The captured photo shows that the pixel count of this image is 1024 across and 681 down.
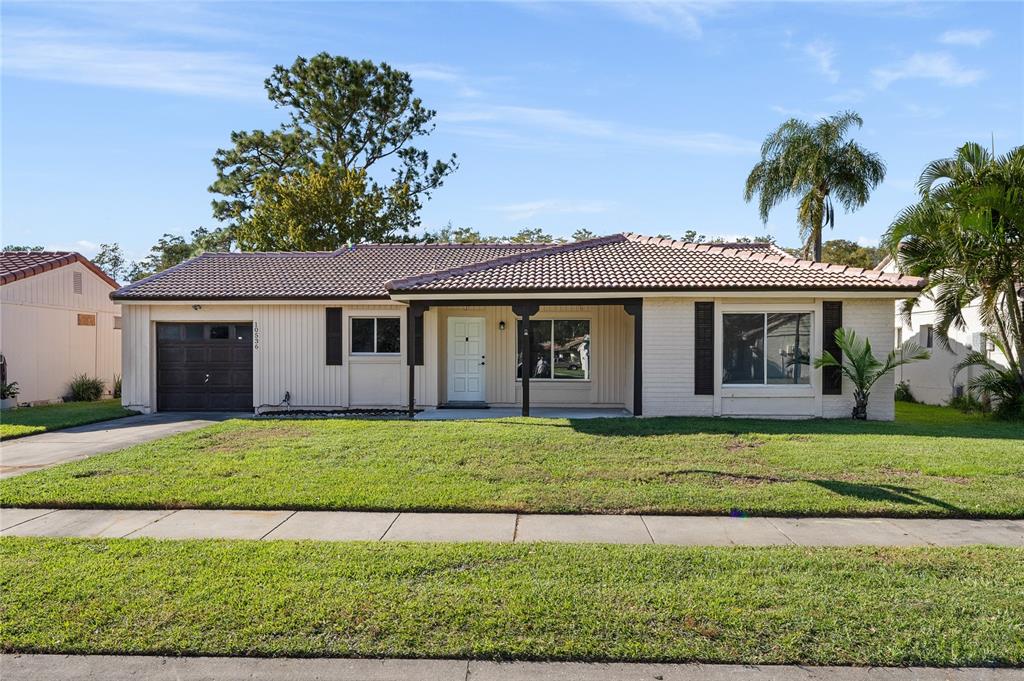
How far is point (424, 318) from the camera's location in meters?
16.7

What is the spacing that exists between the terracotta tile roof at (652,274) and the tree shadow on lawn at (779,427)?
2559mm

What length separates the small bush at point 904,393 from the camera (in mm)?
21344

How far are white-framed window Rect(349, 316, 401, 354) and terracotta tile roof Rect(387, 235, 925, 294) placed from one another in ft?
6.99

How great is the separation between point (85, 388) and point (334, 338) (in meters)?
8.84

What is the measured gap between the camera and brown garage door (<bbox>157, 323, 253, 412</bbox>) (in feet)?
57.1

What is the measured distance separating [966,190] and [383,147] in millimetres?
30001

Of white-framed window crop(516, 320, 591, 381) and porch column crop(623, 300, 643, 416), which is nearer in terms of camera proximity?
porch column crop(623, 300, 643, 416)

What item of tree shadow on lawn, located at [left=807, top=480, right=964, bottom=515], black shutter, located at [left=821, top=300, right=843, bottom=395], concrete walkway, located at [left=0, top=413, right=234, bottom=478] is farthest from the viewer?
black shutter, located at [left=821, top=300, right=843, bottom=395]

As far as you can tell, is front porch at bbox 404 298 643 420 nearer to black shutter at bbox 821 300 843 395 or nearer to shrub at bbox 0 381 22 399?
black shutter at bbox 821 300 843 395

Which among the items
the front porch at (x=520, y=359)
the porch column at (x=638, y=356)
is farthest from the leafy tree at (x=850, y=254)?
the porch column at (x=638, y=356)

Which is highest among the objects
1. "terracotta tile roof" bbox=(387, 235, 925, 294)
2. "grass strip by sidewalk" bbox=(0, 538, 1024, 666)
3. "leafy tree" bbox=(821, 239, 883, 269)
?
"leafy tree" bbox=(821, 239, 883, 269)

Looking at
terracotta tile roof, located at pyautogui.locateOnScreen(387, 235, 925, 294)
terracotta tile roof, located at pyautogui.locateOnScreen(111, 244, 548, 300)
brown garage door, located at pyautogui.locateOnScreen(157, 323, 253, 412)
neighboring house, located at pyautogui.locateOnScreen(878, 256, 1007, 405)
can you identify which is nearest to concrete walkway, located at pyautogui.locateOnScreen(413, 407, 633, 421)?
terracotta tile roof, located at pyautogui.locateOnScreen(387, 235, 925, 294)

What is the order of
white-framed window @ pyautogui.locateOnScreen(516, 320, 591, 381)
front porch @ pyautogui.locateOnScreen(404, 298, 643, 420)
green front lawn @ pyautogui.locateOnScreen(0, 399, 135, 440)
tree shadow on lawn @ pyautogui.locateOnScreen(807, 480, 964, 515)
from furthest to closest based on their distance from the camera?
1. white-framed window @ pyautogui.locateOnScreen(516, 320, 591, 381)
2. front porch @ pyautogui.locateOnScreen(404, 298, 643, 420)
3. green front lawn @ pyautogui.locateOnScreen(0, 399, 135, 440)
4. tree shadow on lawn @ pyautogui.locateOnScreen(807, 480, 964, 515)

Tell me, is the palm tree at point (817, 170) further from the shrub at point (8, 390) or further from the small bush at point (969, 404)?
the shrub at point (8, 390)
